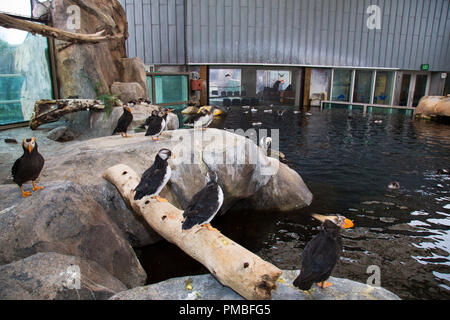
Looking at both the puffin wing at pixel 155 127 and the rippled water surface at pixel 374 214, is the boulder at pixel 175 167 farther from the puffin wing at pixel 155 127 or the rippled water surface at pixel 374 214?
the rippled water surface at pixel 374 214

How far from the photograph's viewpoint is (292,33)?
842 inches

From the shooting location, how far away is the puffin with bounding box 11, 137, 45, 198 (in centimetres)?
335

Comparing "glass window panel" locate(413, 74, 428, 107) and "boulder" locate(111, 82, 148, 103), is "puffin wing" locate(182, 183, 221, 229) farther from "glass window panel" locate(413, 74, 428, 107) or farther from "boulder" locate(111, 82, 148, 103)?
"glass window panel" locate(413, 74, 428, 107)

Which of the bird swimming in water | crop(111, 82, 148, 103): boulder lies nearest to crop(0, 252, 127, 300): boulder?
the bird swimming in water

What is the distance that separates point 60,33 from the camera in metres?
7.36

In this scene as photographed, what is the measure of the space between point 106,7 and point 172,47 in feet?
28.3

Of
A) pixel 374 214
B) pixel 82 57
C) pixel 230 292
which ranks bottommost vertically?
pixel 374 214

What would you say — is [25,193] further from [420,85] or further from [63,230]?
[420,85]

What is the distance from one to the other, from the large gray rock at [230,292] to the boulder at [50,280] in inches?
9.5

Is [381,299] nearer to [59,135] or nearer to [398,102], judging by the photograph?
[59,135]

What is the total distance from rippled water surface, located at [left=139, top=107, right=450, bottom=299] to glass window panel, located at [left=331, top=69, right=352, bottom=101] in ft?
41.4

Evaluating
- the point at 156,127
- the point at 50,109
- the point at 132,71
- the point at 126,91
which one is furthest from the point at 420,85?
the point at 50,109

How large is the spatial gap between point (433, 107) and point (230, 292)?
19.0 meters
